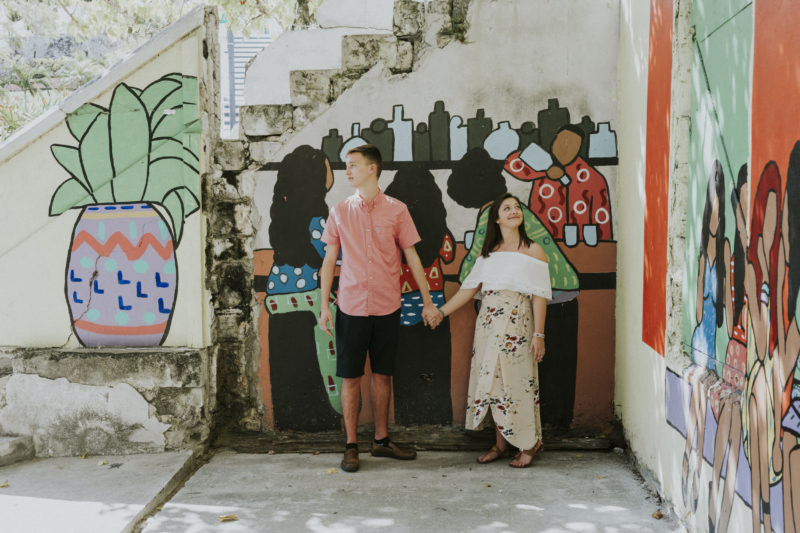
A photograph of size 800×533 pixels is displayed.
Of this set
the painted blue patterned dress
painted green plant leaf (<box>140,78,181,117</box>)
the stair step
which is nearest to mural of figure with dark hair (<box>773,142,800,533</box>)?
the painted blue patterned dress

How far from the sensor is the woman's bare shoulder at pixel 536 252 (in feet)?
15.1

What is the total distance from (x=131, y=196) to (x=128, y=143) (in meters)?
0.38

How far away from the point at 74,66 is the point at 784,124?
1481cm

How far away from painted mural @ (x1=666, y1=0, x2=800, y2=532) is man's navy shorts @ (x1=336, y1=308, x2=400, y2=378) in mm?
1832

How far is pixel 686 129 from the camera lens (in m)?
3.59

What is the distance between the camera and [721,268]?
3109 millimetres

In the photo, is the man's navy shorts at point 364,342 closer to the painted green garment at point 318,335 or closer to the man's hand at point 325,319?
the man's hand at point 325,319

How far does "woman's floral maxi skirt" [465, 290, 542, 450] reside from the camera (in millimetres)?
4531

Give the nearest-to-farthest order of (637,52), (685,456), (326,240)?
(685,456)
(637,52)
(326,240)

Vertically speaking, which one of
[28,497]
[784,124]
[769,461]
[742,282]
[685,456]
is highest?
[784,124]

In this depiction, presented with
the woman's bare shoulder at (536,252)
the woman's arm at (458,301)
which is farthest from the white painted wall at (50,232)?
the woman's bare shoulder at (536,252)

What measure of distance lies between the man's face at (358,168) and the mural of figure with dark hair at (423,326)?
0.44 m

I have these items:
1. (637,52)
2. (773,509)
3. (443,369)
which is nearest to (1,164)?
(443,369)

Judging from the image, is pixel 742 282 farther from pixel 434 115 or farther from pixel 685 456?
pixel 434 115
